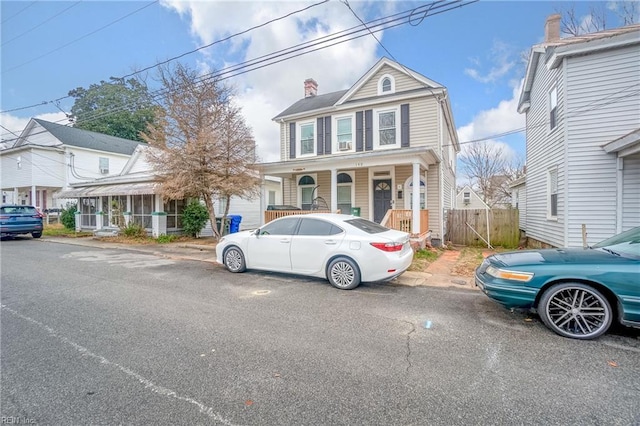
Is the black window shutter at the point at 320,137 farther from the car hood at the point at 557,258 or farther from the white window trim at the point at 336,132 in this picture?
the car hood at the point at 557,258

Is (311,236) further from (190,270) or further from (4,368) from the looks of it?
(4,368)

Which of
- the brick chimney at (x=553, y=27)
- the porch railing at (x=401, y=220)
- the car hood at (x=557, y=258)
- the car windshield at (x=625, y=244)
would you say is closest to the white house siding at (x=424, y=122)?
the porch railing at (x=401, y=220)

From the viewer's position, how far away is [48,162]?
24094 mm

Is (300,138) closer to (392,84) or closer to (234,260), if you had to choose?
(392,84)

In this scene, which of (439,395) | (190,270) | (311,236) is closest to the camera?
(439,395)

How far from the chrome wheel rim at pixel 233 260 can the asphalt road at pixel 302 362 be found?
6.01 ft

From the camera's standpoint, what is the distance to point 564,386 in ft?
8.67

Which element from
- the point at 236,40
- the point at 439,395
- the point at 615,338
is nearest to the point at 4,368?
the point at 439,395

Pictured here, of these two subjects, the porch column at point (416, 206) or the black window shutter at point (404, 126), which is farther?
the black window shutter at point (404, 126)

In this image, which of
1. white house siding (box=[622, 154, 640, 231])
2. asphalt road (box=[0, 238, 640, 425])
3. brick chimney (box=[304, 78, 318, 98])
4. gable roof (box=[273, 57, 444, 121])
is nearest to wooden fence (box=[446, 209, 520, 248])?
white house siding (box=[622, 154, 640, 231])

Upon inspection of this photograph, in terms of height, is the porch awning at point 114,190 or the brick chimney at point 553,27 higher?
the brick chimney at point 553,27

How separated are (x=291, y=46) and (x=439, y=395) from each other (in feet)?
30.7

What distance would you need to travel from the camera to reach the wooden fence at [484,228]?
39.3ft

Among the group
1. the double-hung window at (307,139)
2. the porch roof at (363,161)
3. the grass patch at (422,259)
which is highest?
the double-hung window at (307,139)
